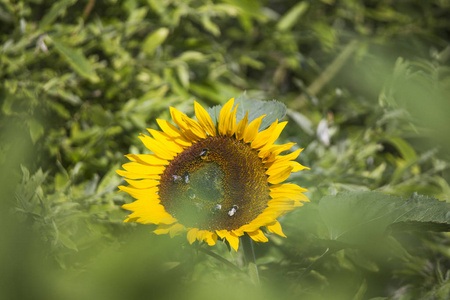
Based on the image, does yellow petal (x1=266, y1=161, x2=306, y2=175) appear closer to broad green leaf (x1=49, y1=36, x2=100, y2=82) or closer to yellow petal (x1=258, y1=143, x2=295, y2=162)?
yellow petal (x1=258, y1=143, x2=295, y2=162)

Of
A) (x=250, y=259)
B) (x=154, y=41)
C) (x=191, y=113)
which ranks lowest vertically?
(x=250, y=259)

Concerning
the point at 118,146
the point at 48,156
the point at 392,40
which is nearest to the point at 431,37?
the point at 392,40

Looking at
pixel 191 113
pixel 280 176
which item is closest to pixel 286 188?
pixel 280 176

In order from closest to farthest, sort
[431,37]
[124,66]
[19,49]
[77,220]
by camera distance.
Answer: [77,220], [19,49], [124,66], [431,37]

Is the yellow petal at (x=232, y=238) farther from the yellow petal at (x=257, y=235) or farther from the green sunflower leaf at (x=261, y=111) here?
the green sunflower leaf at (x=261, y=111)

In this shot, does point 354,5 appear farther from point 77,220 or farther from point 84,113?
point 77,220

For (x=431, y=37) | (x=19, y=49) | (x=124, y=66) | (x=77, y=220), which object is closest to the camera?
(x=77, y=220)

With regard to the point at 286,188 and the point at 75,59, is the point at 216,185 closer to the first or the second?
the point at 286,188
